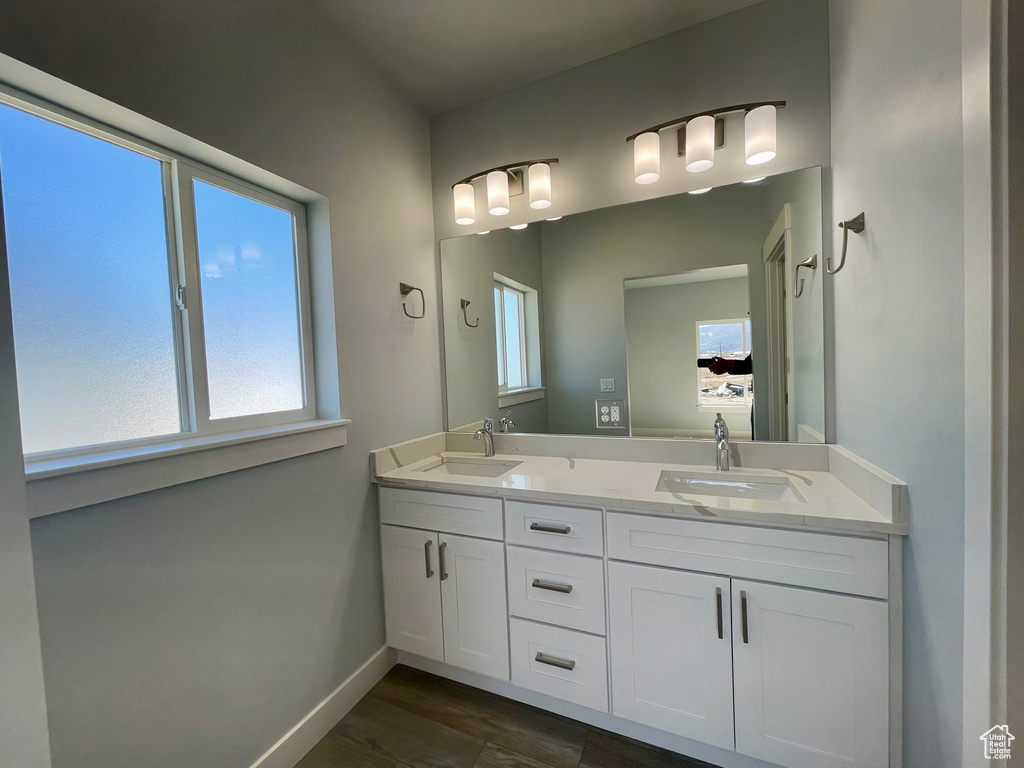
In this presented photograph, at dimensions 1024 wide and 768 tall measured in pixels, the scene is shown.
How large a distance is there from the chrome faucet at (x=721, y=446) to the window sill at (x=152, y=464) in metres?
1.52

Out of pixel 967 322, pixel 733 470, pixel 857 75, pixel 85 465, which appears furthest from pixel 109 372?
pixel 857 75

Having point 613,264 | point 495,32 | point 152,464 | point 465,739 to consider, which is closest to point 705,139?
point 613,264

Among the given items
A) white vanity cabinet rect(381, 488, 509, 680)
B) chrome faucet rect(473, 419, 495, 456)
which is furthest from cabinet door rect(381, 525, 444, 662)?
chrome faucet rect(473, 419, 495, 456)

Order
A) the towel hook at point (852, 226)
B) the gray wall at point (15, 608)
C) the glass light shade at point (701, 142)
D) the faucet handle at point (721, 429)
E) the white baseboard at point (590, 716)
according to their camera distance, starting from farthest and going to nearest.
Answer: the faucet handle at point (721, 429)
the glass light shade at point (701, 142)
the white baseboard at point (590, 716)
the towel hook at point (852, 226)
the gray wall at point (15, 608)

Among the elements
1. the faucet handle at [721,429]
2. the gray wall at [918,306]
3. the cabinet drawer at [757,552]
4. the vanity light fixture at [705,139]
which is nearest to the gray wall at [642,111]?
the vanity light fixture at [705,139]

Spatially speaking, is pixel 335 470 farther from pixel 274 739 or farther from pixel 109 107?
pixel 109 107

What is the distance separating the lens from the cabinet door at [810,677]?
113 cm

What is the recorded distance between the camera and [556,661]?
4.99ft

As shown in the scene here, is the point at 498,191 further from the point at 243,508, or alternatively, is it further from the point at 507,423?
the point at 243,508

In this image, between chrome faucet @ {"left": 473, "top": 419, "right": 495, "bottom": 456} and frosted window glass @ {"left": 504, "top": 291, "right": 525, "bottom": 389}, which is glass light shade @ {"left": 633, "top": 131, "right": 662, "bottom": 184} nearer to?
frosted window glass @ {"left": 504, "top": 291, "right": 525, "bottom": 389}

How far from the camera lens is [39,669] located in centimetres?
66

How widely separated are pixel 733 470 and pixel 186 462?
1.82 m

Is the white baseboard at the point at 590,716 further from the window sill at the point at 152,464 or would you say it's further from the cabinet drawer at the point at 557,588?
the window sill at the point at 152,464

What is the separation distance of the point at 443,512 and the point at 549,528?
450 millimetres
